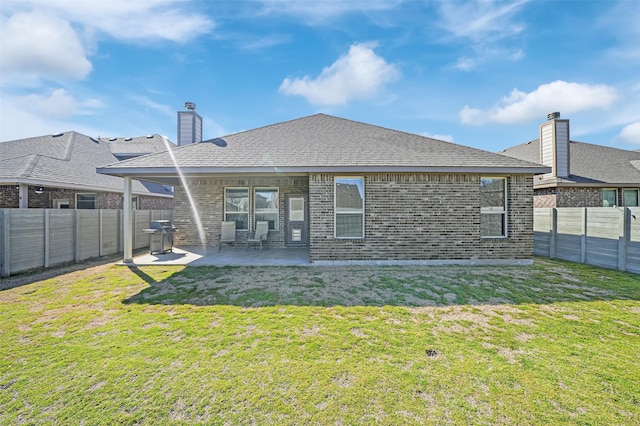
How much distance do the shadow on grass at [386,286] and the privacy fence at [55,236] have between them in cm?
293

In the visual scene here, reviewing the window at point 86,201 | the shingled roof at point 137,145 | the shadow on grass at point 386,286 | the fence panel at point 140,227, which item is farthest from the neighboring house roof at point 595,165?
the shingled roof at point 137,145

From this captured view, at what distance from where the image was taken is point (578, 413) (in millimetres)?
2236

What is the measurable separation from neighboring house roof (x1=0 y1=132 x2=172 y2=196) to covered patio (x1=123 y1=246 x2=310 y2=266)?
539cm

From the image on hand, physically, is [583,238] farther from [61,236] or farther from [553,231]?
[61,236]

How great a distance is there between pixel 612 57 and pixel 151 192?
2161cm

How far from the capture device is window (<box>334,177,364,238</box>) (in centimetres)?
765

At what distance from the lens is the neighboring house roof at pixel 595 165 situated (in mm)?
11977

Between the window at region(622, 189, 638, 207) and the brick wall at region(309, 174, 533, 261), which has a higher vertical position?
the window at region(622, 189, 638, 207)

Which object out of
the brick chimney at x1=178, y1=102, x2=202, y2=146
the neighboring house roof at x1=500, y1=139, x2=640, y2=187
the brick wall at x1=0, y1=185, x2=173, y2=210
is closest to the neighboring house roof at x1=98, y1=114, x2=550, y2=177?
the brick chimney at x1=178, y1=102, x2=202, y2=146

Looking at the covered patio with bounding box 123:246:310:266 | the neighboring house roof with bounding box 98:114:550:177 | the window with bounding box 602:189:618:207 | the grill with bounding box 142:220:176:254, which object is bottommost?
the covered patio with bounding box 123:246:310:266

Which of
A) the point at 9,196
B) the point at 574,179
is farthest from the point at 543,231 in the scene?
the point at 9,196

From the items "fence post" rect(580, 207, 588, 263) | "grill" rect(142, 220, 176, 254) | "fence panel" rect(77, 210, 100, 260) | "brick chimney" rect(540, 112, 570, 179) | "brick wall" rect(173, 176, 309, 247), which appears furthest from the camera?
"brick chimney" rect(540, 112, 570, 179)

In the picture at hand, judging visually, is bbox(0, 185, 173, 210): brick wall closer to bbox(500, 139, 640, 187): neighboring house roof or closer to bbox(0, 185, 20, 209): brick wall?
bbox(0, 185, 20, 209): brick wall

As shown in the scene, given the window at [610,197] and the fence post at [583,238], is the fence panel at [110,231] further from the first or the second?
the window at [610,197]
